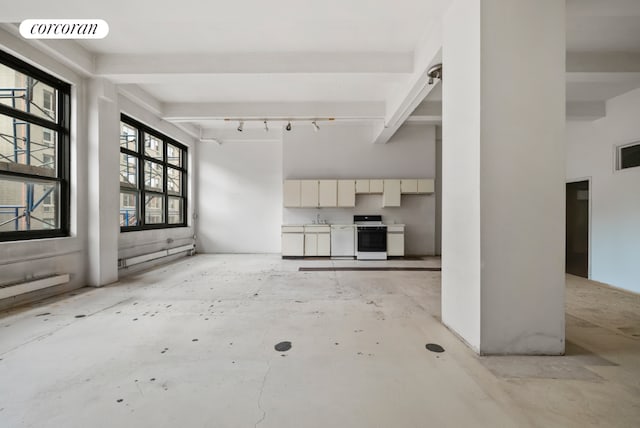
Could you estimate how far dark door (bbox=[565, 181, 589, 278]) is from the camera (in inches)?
200

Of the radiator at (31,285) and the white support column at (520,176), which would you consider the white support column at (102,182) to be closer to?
the radiator at (31,285)

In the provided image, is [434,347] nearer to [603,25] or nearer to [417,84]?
[417,84]

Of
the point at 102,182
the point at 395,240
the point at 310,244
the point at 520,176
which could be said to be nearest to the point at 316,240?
the point at 310,244

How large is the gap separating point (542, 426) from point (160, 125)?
6.79 meters

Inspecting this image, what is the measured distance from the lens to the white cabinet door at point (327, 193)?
6.59 meters

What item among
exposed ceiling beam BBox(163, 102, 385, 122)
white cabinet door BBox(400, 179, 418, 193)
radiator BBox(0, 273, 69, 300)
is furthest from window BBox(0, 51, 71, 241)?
white cabinet door BBox(400, 179, 418, 193)

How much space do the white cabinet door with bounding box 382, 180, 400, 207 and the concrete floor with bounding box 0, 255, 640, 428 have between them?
141 inches

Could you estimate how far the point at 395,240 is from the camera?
6.52 m

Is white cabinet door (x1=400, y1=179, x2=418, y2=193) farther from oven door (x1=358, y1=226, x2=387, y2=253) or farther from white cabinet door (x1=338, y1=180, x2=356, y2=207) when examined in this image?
white cabinet door (x1=338, y1=180, x2=356, y2=207)

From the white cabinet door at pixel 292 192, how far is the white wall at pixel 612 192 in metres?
5.56

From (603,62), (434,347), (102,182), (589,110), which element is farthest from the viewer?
(589,110)

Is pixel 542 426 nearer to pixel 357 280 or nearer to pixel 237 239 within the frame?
pixel 357 280

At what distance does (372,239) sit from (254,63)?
4361 millimetres

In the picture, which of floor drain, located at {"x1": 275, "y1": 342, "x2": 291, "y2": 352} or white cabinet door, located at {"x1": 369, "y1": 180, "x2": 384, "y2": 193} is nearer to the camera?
floor drain, located at {"x1": 275, "y1": 342, "x2": 291, "y2": 352}
